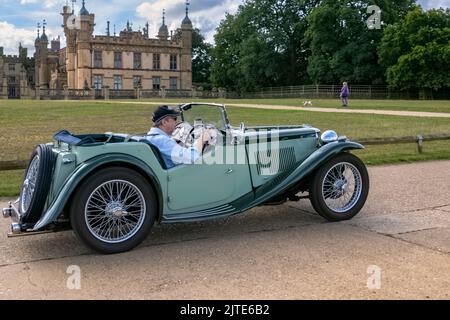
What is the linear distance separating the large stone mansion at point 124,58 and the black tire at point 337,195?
262 ft

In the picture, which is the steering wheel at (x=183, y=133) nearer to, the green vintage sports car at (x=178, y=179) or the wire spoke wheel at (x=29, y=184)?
the green vintage sports car at (x=178, y=179)

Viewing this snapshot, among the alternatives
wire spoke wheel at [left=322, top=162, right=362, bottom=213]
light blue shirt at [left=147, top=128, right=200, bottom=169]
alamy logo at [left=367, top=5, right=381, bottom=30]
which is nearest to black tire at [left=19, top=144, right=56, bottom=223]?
light blue shirt at [left=147, top=128, right=200, bottom=169]

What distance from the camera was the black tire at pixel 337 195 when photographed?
6077 mm

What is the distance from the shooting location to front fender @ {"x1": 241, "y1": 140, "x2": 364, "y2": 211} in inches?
230

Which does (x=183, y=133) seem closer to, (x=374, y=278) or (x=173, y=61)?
(x=374, y=278)

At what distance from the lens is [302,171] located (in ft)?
19.6

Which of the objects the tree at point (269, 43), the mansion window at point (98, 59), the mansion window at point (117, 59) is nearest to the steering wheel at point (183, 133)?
the tree at point (269, 43)

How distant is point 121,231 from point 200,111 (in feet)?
6.15

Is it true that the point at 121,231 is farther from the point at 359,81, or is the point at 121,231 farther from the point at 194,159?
the point at 359,81

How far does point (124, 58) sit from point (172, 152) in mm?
85079

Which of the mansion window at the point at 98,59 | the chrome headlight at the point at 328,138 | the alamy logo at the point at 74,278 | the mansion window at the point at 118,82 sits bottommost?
the alamy logo at the point at 74,278

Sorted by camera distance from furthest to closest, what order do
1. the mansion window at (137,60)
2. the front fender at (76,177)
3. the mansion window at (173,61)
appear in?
the mansion window at (173,61) → the mansion window at (137,60) → the front fender at (76,177)

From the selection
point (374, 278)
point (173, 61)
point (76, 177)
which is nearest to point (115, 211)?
point (76, 177)
